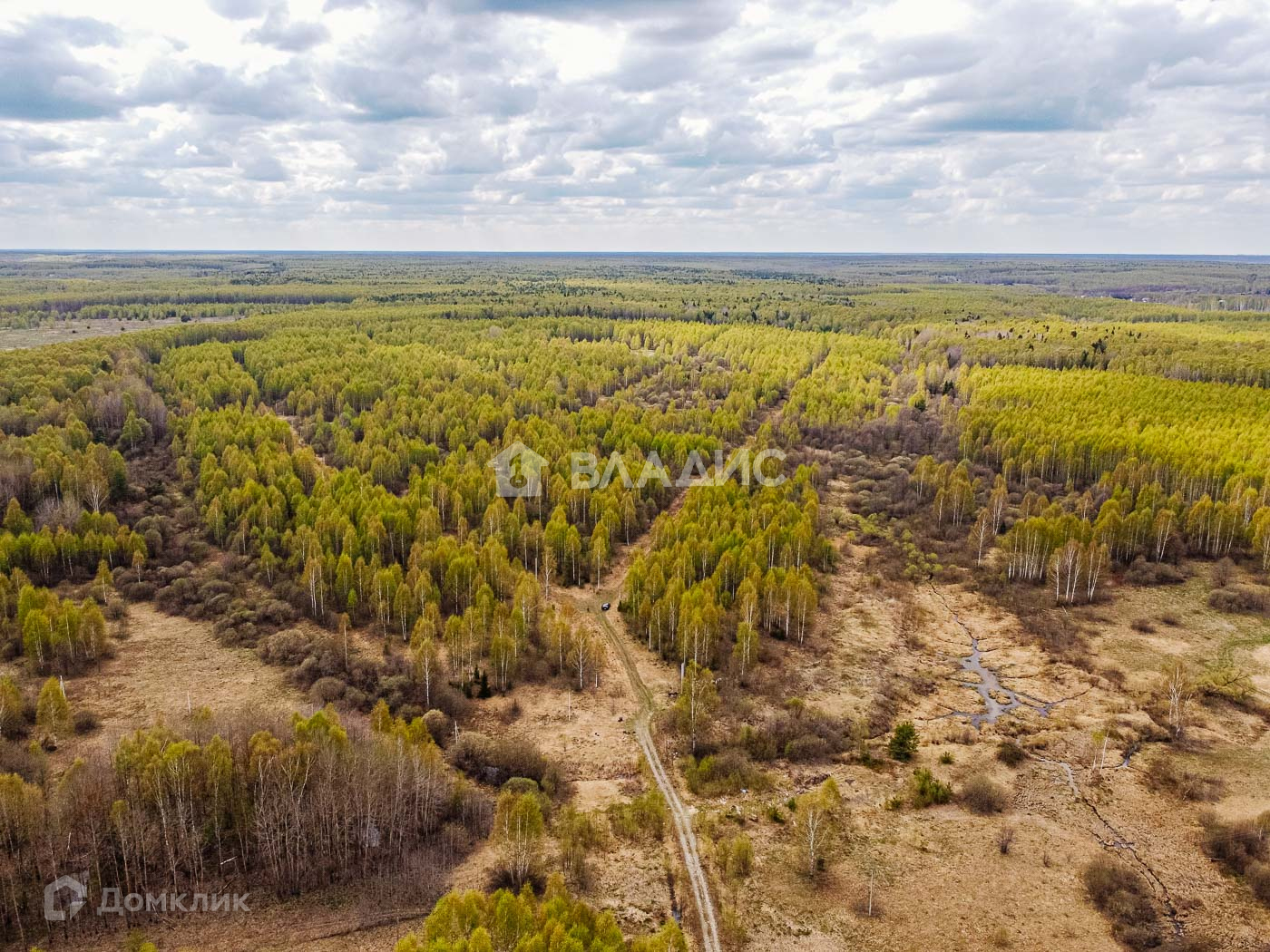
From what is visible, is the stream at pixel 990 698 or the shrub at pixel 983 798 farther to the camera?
the stream at pixel 990 698

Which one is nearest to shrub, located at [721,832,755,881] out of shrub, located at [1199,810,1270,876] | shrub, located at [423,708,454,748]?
shrub, located at [423,708,454,748]

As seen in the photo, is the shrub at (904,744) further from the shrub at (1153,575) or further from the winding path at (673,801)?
the shrub at (1153,575)

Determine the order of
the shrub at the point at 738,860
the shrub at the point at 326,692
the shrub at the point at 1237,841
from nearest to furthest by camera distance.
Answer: the shrub at the point at 738,860
the shrub at the point at 1237,841
the shrub at the point at 326,692

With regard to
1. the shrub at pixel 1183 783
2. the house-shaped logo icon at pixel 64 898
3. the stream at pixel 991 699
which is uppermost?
the house-shaped logo icon at pixel 64 898

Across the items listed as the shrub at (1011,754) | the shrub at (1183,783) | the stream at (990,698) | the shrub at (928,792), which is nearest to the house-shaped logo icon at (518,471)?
the stream at (990,698)

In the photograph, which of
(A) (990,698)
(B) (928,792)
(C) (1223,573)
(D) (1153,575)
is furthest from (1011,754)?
(C) (1223,573)

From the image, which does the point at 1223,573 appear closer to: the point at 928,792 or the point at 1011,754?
the point at 1011,754
